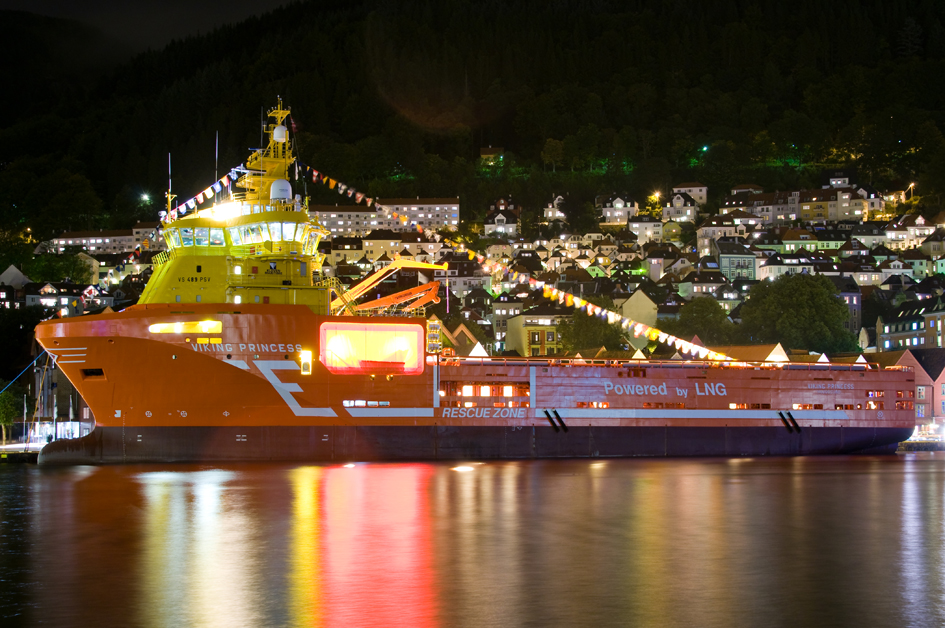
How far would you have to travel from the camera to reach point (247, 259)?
33.2 meters

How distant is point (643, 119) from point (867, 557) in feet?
472

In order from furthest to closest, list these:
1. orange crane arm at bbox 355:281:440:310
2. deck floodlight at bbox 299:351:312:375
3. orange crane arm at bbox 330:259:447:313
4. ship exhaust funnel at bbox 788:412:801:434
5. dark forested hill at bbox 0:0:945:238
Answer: dark forested hill at bbox 0:0:945:238 → ship exhaust funnel at bbox 788:412:801:434 → orange crane arm at bbox 355:281:440:310 → orange crane arm at bbox 330:259:447:313 → deck floodlight at bbox 299:351:312:375

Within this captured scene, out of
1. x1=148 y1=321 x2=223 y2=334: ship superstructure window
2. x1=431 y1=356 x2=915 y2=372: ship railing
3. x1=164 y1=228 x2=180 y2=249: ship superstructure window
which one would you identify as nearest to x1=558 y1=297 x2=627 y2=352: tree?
x1=431 y1=356 x2=915 y2=372: ship railing

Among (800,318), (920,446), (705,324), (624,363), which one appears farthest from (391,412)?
(800,318)

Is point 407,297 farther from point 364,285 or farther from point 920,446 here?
point 920,446

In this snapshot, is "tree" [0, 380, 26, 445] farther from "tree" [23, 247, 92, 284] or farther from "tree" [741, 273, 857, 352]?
"tree" [23, 247, 92, 284]

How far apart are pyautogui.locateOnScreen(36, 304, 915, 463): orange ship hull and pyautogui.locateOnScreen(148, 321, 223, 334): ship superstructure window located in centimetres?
4

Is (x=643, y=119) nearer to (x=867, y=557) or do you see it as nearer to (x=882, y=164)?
(x=882, y=164)

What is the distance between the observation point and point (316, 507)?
24188 millimetres

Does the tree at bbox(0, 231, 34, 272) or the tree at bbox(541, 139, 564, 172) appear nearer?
the tree at bbox(0, 231, 34, 272)

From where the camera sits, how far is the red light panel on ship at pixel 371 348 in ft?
106

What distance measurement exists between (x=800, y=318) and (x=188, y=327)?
171ft

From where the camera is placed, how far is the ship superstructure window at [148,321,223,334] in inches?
1232

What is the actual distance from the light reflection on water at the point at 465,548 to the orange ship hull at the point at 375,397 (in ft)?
4.28
